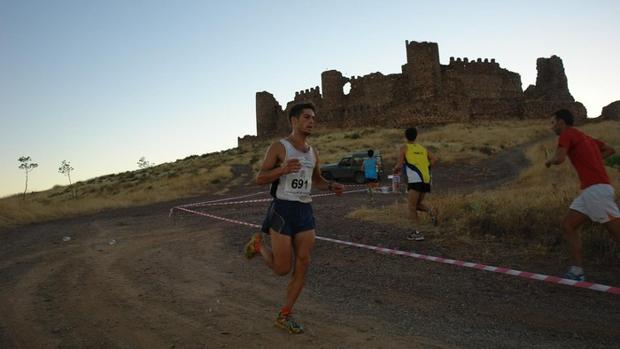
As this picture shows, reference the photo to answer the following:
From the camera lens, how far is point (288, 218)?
4355 mm

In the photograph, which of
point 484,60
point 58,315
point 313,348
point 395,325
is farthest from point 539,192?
point 484,60

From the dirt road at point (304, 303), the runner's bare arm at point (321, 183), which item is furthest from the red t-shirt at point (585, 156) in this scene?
the runner's bare arm at point (321, 183)

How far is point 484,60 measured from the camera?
5525cm

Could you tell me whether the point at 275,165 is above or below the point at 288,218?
above

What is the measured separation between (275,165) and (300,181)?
263 millimetres

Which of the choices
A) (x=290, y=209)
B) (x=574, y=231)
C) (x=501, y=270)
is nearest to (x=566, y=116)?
(x=574, y=231)

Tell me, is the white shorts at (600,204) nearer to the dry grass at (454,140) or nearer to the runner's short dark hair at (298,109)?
the runner's short dark hair at (298,109)

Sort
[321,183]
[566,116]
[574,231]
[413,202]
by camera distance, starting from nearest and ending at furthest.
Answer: [321,183], [574,231], [566,116], [413,202]

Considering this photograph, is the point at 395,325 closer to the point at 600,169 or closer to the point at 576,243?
the point at 576,243

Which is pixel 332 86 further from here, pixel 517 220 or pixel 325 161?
pixel 517 220

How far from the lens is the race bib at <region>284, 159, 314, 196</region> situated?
4.41 metres

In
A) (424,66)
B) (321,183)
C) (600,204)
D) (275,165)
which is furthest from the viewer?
(424,66)

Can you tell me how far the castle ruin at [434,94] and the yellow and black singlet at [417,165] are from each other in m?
36.6

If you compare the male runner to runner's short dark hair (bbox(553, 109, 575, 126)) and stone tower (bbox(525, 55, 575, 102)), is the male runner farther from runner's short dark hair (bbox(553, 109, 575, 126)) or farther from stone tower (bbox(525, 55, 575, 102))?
stone tower (bbox(525, 55, 575, 102))
